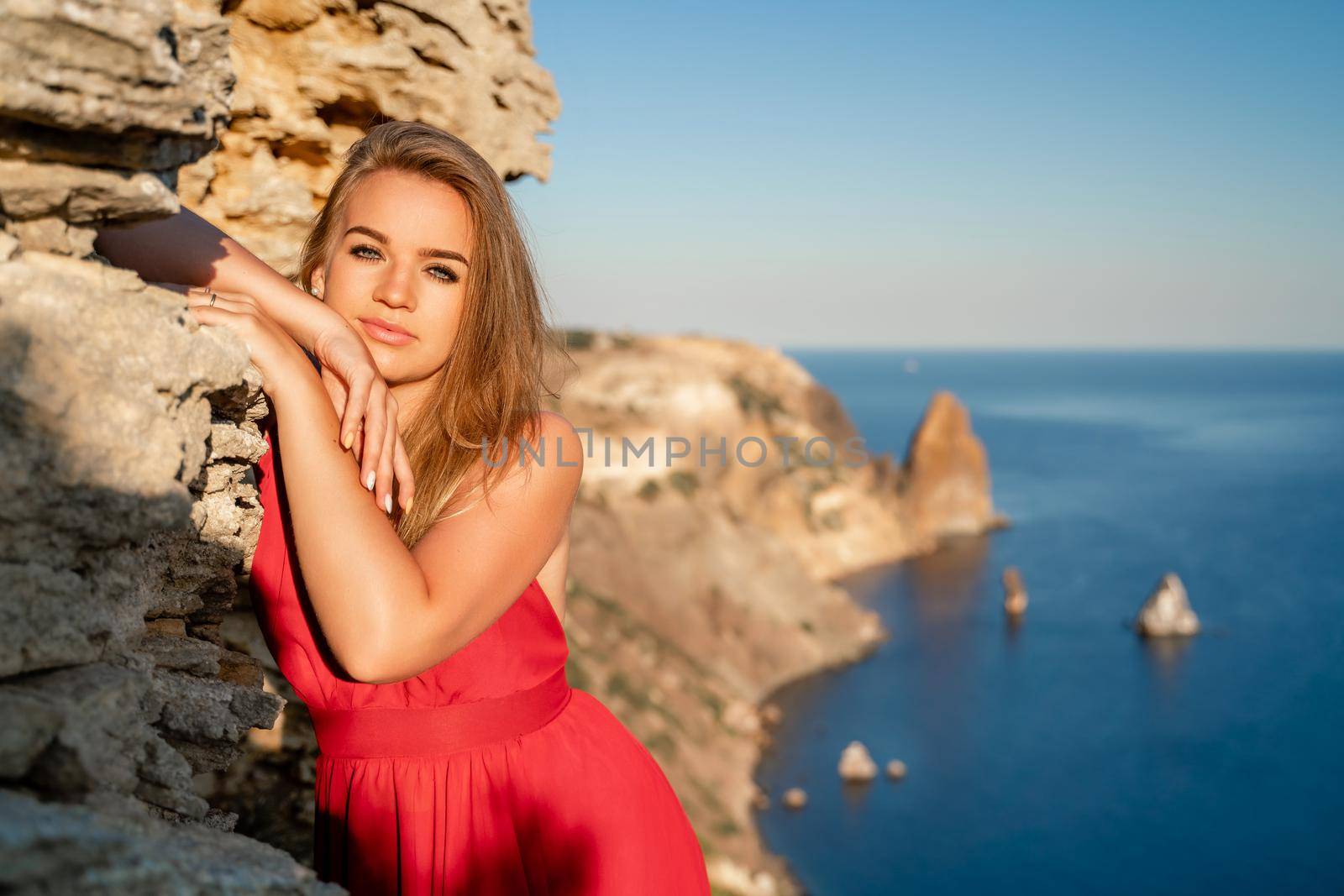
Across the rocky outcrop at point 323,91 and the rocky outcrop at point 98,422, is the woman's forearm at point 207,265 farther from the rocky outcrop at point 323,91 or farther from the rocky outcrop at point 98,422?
the rocky outcrop at point 323,91

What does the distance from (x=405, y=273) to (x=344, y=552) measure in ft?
2.75

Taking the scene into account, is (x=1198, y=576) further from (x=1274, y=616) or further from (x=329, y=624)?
(x=329, y=624)

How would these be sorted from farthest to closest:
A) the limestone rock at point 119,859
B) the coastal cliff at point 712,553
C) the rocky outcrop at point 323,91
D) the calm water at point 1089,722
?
the calm water at point 1089,722, the coastal cliff at point 712,553, the rocky outcrop at point 323,91, the limestone rock at point 119,859

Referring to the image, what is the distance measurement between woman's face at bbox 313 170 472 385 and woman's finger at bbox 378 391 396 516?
0.39 metres

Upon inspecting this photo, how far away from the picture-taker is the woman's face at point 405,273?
240 cm

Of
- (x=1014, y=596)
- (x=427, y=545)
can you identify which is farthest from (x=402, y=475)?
(x=1014, y=596)

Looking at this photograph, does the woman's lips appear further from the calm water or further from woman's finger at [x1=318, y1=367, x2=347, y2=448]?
the calm water

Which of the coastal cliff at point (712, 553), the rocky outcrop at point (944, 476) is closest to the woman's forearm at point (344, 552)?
the coastal cliff at point (712, 553)

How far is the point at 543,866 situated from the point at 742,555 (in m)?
33.6

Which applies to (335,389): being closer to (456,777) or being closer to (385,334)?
(385,334)

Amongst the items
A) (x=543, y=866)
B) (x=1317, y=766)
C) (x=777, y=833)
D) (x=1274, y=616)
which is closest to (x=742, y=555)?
(x=777, y=833)

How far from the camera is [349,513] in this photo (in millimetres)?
1867

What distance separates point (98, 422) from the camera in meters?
1.51

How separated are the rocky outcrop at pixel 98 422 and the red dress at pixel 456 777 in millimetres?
452
